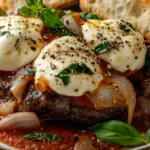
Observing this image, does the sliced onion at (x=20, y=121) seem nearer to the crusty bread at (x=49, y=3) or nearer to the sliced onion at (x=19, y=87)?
the sliced onion at (x=19, y=87)

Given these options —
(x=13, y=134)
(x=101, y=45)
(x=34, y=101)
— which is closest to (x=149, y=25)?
(x=101, y=45)

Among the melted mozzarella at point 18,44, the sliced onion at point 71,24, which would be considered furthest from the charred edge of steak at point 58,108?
the sliced onion at point 71,24

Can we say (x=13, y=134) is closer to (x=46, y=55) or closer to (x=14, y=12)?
(x=46, y=55)

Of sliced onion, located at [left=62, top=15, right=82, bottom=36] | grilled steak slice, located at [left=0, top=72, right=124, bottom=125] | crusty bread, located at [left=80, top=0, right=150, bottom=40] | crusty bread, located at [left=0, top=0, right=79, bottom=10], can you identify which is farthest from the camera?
crusty bread, located at [left=0, top=0, right=79, bottom=10]

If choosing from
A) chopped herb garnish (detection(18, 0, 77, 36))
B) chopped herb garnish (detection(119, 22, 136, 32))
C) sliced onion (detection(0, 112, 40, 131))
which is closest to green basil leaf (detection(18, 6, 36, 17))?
chopped herb garnish (detection(18, 0, 77, 36))

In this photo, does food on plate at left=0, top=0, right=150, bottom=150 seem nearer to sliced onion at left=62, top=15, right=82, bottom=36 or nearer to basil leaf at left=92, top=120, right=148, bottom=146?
basil leaf at left=92, top=120, right=148, bottom=146

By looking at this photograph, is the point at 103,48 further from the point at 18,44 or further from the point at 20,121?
the point at 20,121
